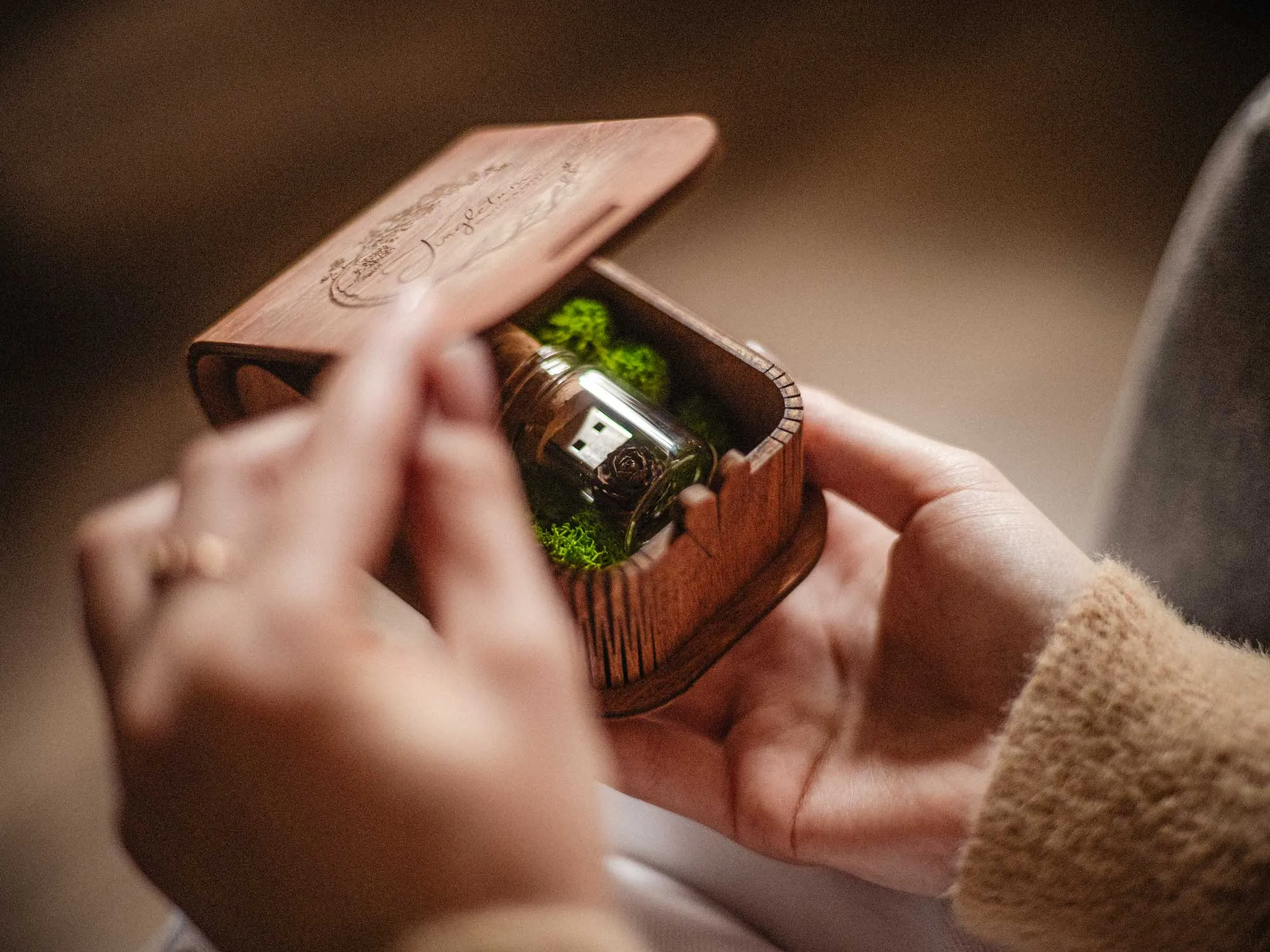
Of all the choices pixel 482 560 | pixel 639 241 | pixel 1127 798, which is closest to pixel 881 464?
pixel 1127 798

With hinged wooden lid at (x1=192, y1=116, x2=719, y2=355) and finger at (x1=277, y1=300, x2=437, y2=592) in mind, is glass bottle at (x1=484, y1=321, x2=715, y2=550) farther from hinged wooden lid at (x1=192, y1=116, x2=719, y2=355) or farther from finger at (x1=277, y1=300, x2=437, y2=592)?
finger at (x1=277, y1=300, x2=437, y2=592)

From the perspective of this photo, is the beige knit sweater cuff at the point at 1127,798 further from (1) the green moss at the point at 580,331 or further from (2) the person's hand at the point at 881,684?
(1) the green moss at the point at 580,331

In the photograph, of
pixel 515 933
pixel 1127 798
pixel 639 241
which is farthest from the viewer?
pixel 639 241

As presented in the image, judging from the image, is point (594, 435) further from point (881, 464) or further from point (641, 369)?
point (881, 464)

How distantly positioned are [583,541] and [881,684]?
207 millimetres

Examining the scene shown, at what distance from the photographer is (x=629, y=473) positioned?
46cm

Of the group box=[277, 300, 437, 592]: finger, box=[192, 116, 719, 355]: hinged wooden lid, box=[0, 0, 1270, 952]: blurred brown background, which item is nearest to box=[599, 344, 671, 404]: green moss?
box=[192, 116, 719, 355]: hinged wooden lid

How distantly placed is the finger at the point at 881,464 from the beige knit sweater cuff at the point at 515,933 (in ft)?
1.08

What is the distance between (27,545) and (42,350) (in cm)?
18

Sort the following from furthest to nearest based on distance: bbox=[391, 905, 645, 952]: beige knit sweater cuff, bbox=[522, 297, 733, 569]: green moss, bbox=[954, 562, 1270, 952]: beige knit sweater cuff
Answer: bbox=[522, 297, 733, 569]: green moss
bbox=[954, 562, 1270, 952]: beige knit sweater cuff
bbox=[391, 905, 645, 952]: beige knit sweater cuff

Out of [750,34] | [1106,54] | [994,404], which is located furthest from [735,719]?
[1106,54]

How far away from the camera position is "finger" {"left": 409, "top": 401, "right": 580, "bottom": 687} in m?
0.26

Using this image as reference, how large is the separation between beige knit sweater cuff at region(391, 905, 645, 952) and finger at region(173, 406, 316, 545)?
13 centimetres

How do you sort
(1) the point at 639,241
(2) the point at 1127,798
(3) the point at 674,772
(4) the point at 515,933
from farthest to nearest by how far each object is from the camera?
(1) the point at 639,241
(3) the point at 674,772
(2) the point at 1127,798
(4) the point at 515,933
